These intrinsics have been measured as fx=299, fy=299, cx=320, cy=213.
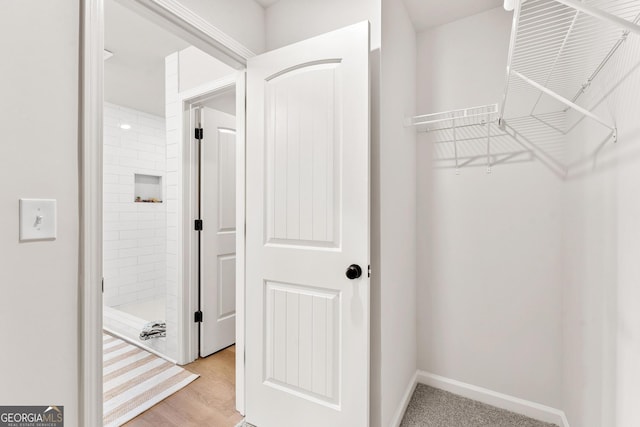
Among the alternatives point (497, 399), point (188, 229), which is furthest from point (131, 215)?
point (497, 399)

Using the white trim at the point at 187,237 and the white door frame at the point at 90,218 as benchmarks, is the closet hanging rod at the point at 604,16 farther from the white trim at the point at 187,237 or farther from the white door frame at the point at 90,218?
the white trim at the point at 187,237

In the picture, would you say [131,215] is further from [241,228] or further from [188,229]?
[241,228]

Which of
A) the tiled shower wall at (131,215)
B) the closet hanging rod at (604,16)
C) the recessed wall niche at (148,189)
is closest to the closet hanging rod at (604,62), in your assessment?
the closet hanging rod at (604,16)

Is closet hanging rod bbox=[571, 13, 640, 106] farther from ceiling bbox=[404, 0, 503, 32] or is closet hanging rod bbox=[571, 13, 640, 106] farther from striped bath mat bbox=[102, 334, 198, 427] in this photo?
striped bath mat bbox=[102, 334, 198, 427]

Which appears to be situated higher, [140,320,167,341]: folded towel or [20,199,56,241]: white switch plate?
[20,199,56,241]: white switch plate

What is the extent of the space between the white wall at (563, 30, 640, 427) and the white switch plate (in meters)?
1.77

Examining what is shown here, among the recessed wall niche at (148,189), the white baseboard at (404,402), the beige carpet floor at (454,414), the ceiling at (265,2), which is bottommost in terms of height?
the beige carpet floor at (454,414)

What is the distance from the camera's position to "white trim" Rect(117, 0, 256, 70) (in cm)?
120

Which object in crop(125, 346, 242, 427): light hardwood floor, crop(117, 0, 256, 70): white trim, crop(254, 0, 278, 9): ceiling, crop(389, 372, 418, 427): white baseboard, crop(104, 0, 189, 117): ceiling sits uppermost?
crop(104, 0, 189, 117): ceiling

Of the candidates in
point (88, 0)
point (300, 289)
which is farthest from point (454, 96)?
point (88, 0)

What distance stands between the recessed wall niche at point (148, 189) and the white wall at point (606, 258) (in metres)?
4.61

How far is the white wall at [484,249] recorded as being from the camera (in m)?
1.71

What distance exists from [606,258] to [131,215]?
182 inches

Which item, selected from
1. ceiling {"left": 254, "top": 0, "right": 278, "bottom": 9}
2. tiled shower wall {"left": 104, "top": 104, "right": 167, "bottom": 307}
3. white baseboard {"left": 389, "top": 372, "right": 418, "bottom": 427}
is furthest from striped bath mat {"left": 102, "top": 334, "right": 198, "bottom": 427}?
ceiling {"left": 254, "top": 0, "right": 278, "bottom": 9}
